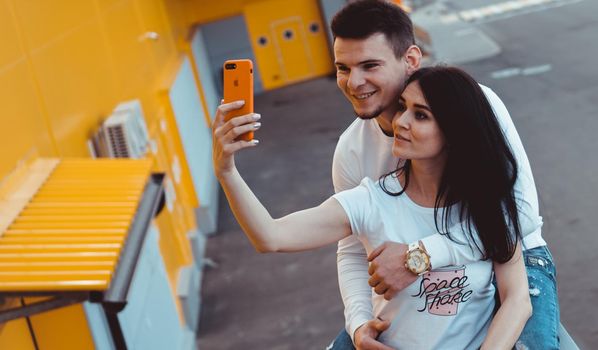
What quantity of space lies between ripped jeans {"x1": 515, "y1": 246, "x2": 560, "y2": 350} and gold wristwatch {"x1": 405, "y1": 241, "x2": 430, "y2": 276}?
396 mm

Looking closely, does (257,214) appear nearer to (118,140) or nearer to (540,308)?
(540,308)

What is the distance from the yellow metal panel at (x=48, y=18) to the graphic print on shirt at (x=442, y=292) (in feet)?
6.95

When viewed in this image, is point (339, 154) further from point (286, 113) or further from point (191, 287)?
point (286, 113)

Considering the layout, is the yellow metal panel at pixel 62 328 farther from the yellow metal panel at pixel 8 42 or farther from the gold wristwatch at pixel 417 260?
the gold wristwatch at pixel 417 260

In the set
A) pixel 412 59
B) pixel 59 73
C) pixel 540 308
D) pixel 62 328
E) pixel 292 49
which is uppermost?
pixel 59 73

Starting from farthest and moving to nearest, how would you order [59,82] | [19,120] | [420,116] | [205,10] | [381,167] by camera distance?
[205,10]
[59,82]
[19,120]
[381,167]
[420,116]

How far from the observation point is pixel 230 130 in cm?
205

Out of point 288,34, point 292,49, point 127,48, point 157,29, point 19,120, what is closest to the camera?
point 19,120

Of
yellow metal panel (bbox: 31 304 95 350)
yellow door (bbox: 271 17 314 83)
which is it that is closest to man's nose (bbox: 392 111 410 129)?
yellow metal panel (bbox: 31 304 95 350)

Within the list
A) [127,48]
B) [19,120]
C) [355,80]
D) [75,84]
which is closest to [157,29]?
[127,48]

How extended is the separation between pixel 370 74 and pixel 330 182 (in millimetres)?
5832

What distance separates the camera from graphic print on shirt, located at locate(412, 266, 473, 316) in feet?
7.89

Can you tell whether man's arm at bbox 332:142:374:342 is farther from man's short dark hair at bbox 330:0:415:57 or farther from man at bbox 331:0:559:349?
man's short dark hair at bbox 330:0:415:57

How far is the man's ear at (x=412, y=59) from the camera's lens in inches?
108
